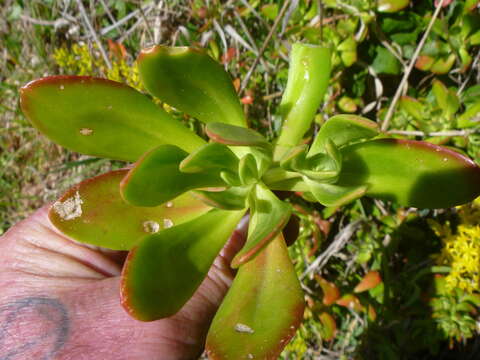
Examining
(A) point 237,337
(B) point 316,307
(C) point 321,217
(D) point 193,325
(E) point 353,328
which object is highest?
(A) point 237,337

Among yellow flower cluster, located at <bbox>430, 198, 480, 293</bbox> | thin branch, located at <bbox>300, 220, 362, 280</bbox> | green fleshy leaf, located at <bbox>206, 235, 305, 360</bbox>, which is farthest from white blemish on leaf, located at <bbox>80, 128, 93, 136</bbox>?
yellow flower cluster, located at <bbox>430, 198, 480, 293</bbox>

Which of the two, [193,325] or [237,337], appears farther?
[193,325]

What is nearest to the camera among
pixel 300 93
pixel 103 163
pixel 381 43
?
pixel 300 93

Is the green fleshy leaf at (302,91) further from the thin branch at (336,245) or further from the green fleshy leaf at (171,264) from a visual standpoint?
the thin branch at (336,245)

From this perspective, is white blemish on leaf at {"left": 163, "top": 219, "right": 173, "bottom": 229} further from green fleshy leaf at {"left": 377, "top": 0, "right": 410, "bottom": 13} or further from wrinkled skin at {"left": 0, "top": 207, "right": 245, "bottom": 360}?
green fleshy leaf at {"left": 377, "top": 0, "right": 410, "bottom": 13}

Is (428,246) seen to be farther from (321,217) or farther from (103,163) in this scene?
(103,163)

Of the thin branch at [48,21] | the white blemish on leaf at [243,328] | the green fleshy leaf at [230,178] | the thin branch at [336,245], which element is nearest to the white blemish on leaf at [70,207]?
the green fleshy leaf at [230,178]

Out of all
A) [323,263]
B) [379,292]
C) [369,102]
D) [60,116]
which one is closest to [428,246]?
[379,292]
